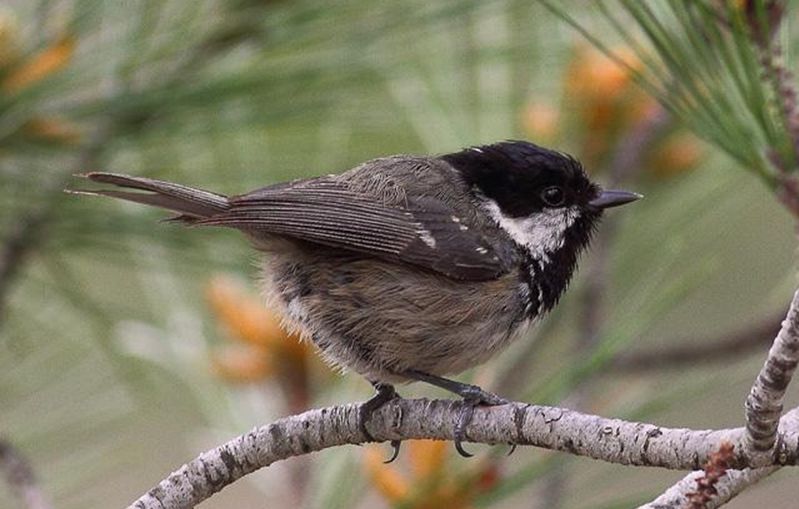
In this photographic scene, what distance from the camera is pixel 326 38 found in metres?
1.88

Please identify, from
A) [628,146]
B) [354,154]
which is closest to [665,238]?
[628,146]

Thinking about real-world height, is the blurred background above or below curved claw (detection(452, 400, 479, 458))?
above

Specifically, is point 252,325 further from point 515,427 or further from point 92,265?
point 92,265

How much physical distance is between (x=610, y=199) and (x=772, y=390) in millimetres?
1192

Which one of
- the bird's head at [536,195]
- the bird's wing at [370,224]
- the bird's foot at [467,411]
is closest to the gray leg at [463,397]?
the bird's foot at [467,411]

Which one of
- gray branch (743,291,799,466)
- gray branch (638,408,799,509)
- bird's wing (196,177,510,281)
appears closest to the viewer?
gray branch (743,291,799,466)

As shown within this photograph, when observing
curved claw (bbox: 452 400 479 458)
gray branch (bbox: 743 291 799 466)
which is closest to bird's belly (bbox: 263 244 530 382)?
curved claw (bbox: 452 400 479 458)

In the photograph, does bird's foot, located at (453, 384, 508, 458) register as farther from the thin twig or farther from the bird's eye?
the bird's eye

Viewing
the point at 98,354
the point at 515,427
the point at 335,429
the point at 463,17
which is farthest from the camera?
the point at 98,354

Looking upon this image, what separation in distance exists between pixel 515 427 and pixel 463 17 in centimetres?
93

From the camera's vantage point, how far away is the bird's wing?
1.92 meters

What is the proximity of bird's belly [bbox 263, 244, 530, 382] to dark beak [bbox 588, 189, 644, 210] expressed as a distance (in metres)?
0.22

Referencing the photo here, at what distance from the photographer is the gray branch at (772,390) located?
0.89m

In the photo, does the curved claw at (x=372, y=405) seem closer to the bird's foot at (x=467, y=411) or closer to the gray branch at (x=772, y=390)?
the bird's foot at (x=467, y=411)
